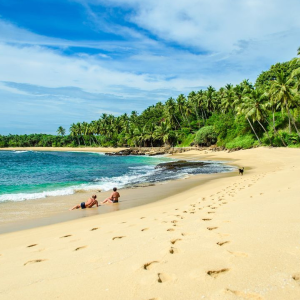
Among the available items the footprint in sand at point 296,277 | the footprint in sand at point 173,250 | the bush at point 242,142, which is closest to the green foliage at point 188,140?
the bush at point 242,142

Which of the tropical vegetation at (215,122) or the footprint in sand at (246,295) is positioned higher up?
the tropical vegetation at (215,122)

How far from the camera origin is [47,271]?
3.13m

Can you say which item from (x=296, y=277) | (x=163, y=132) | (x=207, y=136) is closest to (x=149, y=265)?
(x=296, y=277)

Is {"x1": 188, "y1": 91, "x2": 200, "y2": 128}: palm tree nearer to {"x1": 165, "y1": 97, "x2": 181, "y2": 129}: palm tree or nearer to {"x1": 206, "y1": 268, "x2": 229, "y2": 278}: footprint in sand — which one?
{"x1": 165, "y1": 97, "x2": 181, "y2": 129}: palm tree

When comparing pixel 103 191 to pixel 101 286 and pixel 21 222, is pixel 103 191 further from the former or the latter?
pixel 101 286

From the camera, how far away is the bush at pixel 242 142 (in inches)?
1700

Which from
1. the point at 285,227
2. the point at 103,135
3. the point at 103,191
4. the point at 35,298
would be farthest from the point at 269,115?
the point at 103,135

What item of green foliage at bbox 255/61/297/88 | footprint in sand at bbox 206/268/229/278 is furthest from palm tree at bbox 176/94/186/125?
footprint in sand at bbox 206/268/229/278

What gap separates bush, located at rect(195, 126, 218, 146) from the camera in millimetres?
53781

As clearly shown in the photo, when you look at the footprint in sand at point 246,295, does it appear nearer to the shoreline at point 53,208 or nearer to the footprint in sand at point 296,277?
the footprint in sand at point 296,277

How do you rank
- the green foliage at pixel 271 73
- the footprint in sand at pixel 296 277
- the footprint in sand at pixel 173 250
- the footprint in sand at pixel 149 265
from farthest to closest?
the green foliage at pixel 271 73, the footprint in sand at pixel 173 250, the footprint in sand at pixel 149 265, the footprint in sand at pixel 296 277

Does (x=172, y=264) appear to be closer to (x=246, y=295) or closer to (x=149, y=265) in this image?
(x=149, y=265)

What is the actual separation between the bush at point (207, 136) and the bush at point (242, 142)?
666 centimetres

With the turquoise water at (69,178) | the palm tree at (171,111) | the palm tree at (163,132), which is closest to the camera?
the turquoise water at (69,178)
